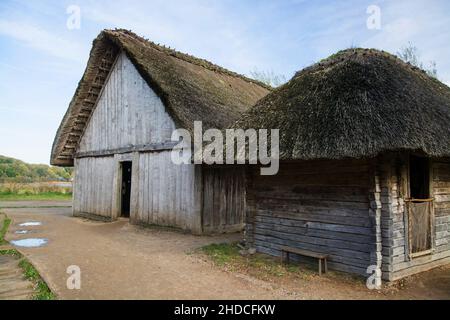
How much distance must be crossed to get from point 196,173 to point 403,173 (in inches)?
223

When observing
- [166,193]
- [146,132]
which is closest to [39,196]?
[146,132]

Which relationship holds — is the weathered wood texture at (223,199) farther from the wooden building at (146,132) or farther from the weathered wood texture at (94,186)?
the weathered wood texture at (94,186)

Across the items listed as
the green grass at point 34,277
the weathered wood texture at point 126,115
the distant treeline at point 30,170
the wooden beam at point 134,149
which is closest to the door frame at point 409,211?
the green grass at point 34,277

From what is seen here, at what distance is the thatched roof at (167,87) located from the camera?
416 inches

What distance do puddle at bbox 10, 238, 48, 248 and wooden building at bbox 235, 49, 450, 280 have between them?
539 cm

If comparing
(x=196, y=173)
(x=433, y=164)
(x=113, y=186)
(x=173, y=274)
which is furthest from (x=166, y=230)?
(x=433, y=164)

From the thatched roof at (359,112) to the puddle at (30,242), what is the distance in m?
6.08

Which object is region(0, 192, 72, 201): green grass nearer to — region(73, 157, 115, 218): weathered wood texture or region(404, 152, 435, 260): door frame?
region(73, 157, 115, 218): weathered wood texture

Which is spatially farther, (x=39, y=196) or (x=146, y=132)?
(x=39, y=196)

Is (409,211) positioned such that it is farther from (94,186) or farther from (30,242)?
(94,186)

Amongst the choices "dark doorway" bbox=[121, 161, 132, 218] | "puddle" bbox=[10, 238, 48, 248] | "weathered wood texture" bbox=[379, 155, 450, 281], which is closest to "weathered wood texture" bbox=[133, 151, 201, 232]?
"dark doorway" bbox=[121, 161, 132, 218]

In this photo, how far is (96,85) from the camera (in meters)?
13.8

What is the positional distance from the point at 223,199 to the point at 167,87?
3894 mm

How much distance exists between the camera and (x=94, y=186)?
46.5 feet
